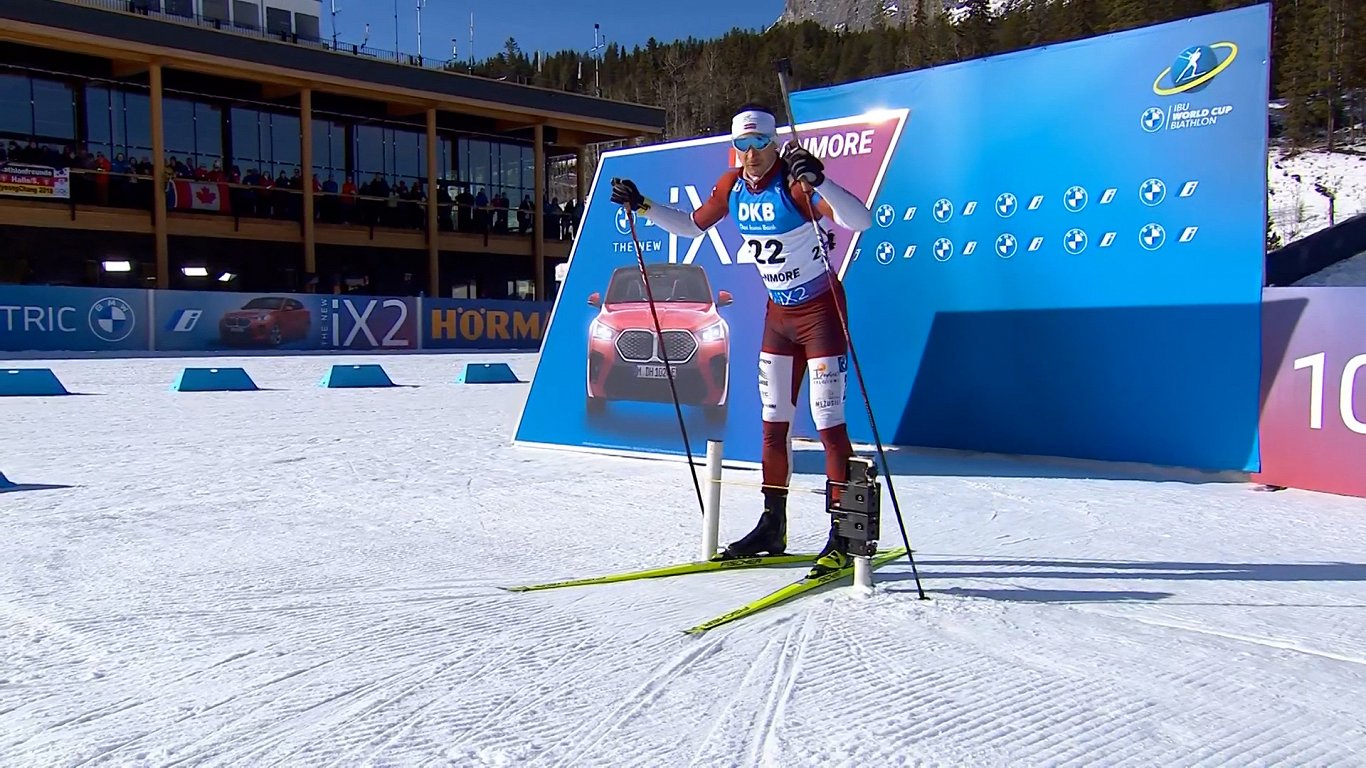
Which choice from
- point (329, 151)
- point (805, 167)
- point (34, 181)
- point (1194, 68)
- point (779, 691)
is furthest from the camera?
point (329, 151)

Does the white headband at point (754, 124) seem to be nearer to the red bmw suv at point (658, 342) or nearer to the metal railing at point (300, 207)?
the red bmw suv at point (658, 342)

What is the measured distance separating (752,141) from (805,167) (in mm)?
697

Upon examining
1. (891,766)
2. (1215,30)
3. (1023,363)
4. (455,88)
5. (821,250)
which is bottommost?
(891,766)

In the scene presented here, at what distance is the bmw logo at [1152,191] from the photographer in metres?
6.77

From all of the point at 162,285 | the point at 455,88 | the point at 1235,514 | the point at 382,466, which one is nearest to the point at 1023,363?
the point at 1235,514

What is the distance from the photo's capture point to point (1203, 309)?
662 centimetres

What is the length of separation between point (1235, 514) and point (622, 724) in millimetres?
4366

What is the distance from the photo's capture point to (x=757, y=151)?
430 centimetres

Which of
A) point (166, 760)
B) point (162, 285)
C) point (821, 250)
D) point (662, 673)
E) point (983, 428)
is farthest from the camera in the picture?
point (162, 285)

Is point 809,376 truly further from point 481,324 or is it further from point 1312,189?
point 1312,189

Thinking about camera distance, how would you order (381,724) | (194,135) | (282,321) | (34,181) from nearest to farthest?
(381,724) → (282,321) → (34,181) → (194,135)

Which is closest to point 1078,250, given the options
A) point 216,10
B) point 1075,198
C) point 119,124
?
point 1075,198

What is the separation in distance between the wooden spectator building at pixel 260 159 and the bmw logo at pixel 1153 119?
25.9m

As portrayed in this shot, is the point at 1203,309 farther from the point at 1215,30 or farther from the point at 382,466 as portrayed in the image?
the point at 382,466
